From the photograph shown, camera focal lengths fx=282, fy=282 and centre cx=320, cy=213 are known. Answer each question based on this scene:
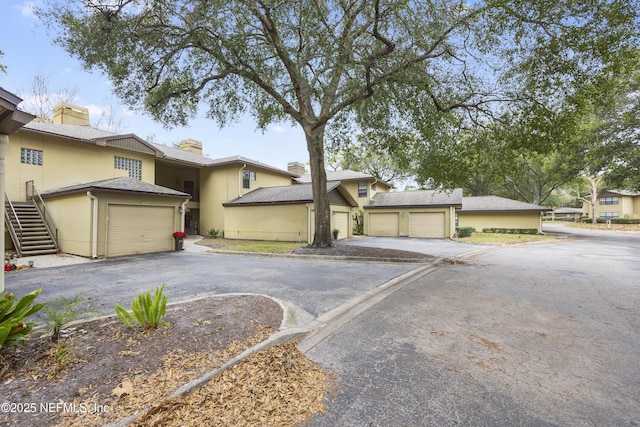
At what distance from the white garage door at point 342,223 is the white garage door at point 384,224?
510 centimetres

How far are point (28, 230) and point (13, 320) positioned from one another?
1302 cm

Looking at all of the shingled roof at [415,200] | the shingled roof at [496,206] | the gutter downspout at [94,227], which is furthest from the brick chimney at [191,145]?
the shingled roof at [496,206]

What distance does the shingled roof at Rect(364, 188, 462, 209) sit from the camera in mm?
22453

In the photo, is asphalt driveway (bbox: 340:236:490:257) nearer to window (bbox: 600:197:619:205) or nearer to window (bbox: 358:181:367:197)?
window (bbox: 358:181:367:197)

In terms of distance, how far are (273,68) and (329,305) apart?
440 inches

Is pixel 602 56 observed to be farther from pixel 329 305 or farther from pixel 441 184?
pixel 329 305

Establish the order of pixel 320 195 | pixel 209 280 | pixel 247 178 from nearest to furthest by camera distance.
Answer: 1. pixel 209 280
2. pixel 320 195
3. pixel 247 178

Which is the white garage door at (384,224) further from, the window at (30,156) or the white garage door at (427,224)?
the window at (30,156)

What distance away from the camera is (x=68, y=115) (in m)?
17.9

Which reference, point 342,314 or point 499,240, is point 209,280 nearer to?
point 342,314

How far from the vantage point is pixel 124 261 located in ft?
35.4

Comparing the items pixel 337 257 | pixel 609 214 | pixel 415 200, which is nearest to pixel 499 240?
pixel 415 200

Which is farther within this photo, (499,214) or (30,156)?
(499,214)

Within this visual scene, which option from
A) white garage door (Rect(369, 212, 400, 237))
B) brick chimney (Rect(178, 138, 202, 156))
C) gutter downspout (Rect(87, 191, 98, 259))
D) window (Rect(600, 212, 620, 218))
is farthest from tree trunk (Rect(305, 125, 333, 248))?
window (Rect(600, 212, 620, 218))
